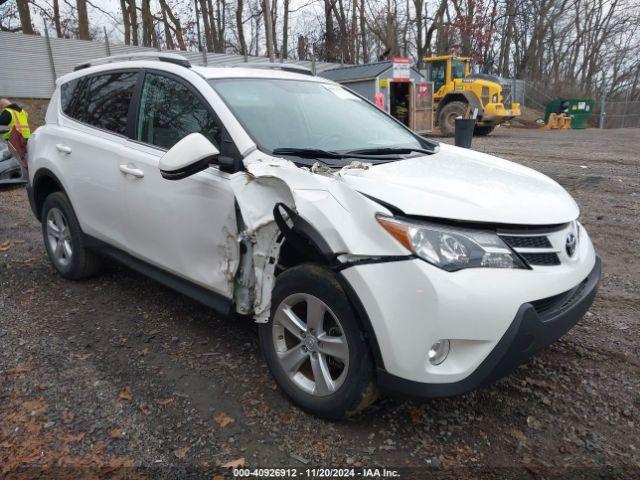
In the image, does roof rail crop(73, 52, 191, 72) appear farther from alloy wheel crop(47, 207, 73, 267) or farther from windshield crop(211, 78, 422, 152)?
alloy wheel crop(47, 207, 73, 267)

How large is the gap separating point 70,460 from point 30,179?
3174 mm

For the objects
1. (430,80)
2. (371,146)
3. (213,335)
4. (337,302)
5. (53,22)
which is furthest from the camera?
(53,22)

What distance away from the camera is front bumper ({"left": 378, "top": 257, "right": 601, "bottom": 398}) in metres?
2.13

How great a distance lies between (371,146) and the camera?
3219 mm

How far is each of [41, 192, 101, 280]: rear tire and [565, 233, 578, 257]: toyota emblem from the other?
3576 mm

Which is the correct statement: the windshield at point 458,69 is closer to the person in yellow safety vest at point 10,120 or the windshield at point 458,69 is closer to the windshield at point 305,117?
the person in yellow safety vest at point 10,120

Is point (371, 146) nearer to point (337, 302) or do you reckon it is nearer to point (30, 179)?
point (337, 302)

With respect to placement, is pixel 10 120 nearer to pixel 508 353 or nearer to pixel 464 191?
pixel 464 191

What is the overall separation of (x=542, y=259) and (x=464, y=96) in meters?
18.9

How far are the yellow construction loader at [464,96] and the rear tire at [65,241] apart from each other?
17.1 meters

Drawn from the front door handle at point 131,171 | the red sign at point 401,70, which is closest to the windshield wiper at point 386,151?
the front door handle at point 131,171

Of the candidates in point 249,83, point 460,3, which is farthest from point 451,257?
point 460,3

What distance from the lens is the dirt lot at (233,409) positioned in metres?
2.34

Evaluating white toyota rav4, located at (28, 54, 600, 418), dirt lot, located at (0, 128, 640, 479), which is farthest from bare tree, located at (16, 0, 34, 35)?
dirt lot, located at (0, 128, 640, 479)
